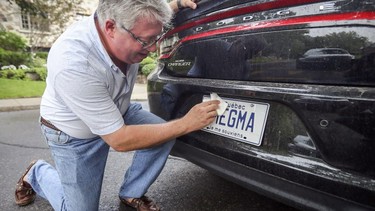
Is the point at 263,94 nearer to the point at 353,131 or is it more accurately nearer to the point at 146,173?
the point at 353,131

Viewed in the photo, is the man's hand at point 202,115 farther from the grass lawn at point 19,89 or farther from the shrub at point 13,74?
the shrub at point 13,74

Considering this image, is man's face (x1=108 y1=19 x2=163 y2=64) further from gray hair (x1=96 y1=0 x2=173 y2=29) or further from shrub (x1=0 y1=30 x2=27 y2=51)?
shrub (x1=0 y1=30 x2=27 y2=51)

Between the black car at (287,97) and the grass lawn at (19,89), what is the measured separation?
595 centimetres

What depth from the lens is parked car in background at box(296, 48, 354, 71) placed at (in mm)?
1077

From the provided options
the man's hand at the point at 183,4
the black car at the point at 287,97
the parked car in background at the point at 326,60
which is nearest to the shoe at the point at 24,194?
the black car at the point at 287,97

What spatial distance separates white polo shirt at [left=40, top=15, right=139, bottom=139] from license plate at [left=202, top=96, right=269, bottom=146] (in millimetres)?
470

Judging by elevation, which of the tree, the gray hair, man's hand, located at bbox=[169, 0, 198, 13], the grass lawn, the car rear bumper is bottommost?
the grass lawn

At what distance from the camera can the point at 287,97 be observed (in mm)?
1208

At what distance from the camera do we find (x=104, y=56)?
1.47m

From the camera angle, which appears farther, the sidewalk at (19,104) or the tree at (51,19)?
the tree at (51,19)

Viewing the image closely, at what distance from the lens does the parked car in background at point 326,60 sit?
1.08 m

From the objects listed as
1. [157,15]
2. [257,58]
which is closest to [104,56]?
[157,15]

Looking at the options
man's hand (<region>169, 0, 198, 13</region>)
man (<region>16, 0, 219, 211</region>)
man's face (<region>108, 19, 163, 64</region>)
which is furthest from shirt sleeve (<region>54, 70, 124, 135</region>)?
man's hand (<region>169, 0, 198, 13</region>)

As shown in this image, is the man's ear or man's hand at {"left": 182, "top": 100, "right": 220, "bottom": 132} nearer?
the man's ear
